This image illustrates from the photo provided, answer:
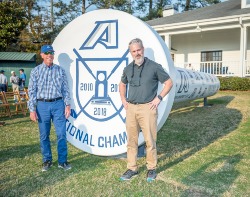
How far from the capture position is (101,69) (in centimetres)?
441

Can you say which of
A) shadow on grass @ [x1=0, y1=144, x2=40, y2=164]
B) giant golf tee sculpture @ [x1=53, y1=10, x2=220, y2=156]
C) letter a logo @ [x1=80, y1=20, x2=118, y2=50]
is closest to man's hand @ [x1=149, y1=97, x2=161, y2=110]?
giant golf tee sculpture @ [x1=53, y1=10, x2=220, y2=156]

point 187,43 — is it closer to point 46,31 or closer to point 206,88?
point 206,88

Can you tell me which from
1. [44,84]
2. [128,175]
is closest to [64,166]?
[128,175]

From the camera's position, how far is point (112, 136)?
423cm

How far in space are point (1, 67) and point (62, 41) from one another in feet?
66.1

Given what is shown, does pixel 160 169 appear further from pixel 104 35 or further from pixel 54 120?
pixel 104 35

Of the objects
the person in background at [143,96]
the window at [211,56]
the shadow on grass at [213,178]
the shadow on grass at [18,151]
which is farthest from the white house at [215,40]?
the person in background at [143,96]

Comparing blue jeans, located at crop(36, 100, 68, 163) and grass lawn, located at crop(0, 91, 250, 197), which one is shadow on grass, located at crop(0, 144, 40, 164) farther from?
blue jeans, located at crop(36, 100, 68, 163)

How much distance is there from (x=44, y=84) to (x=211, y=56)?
17.4m

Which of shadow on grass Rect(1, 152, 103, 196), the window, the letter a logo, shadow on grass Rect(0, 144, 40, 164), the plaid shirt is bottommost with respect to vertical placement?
shadow on grass Rect(1, 152, 103, 196)

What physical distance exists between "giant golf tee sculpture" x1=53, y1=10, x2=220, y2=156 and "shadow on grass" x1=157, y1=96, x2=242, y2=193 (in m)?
0.95

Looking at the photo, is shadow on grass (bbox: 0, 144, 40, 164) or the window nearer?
shadow on grass (bbox: 0, 144, 40, 164)

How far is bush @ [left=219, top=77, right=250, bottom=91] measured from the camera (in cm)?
1435

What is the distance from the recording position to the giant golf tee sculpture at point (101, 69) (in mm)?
4016
